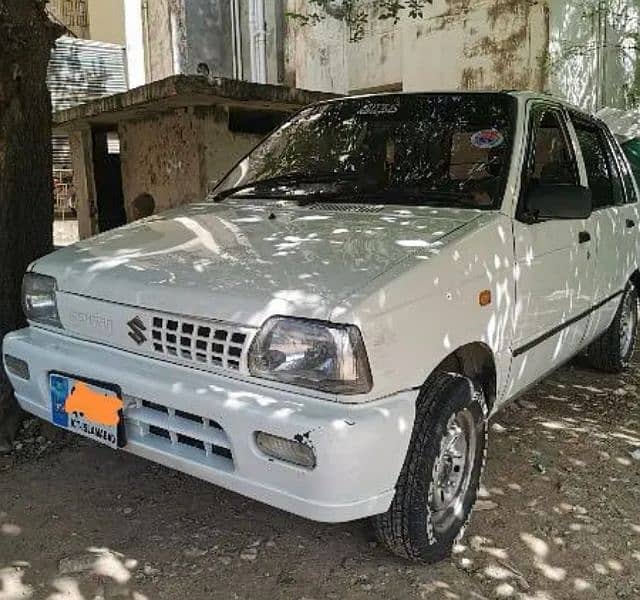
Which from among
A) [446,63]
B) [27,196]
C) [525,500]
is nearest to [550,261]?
[525,500]

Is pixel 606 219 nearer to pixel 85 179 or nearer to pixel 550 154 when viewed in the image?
pixel 550 154

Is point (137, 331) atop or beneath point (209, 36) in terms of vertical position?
beneath

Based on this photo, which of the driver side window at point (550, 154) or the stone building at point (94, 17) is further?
the stone building at point (94, 17)

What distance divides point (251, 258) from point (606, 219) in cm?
238

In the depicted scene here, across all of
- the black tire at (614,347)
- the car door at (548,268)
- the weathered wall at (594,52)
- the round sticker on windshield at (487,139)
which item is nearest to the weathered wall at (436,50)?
the weathered wall at (594,52)

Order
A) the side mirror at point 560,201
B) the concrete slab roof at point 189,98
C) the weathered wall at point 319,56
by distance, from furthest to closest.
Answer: the weathered wall at point 319,56 → the concrete slab roof at point 189,98 → the side mirror at point 560,201

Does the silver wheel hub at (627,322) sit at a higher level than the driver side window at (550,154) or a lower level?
lower

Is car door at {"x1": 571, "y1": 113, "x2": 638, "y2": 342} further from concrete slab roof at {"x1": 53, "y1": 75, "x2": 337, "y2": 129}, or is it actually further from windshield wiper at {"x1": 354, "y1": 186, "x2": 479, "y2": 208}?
concrete slab roof at {"x1": 53, "y1": 75, "x2": 337, "y2": 129}

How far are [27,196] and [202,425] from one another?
192 cm

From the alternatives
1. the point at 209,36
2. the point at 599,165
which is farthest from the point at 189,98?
the point at 209,36

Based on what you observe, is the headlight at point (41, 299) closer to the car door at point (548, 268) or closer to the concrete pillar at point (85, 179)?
the car door at point (548, 268)

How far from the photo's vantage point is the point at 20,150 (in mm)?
3492

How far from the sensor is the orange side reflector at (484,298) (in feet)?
8.68

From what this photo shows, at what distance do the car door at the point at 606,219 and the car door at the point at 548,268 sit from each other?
0.19 m
